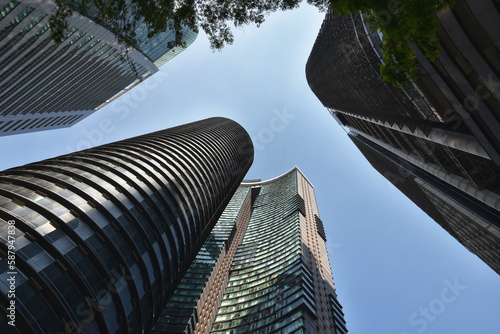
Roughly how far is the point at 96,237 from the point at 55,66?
45.5m

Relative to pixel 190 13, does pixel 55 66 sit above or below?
above

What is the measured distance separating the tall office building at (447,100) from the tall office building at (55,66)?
2266 centimetres

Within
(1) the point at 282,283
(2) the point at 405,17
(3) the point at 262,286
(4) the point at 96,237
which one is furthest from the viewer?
(3) the point at 262,286

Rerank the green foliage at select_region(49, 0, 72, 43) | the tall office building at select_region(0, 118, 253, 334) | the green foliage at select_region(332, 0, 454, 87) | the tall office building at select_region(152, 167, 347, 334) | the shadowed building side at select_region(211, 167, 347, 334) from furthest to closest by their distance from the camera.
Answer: the tall office building at select_region(152, 167, 347, 334), the shadowed building side at select_region(211, 167, 347, 334), the tall office building at select_region(0, 118, 253, 334), the green foliage at select_region(49, 0, 72, 43), the green foliage at select_region(332, 0, 454, 87)

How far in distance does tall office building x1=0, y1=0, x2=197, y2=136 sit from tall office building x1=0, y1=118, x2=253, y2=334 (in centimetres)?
1478

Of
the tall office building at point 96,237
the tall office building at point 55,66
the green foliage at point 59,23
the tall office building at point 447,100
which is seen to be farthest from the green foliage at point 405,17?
the tall office building at point 96,237

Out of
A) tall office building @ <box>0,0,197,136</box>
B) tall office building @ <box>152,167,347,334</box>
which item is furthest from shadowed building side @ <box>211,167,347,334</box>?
tall office building @ <box>0,0,197,136</box>

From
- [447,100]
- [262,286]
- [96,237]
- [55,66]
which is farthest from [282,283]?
[55,66]

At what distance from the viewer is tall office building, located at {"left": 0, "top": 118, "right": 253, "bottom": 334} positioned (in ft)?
59.5

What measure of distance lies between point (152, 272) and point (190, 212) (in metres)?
12.4

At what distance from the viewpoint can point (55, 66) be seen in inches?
1969

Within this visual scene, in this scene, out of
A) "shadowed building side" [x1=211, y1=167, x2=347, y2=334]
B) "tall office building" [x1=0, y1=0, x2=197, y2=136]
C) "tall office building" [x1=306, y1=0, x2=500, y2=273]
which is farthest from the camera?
"shadowed building side" [x1=211, y1=167, x2=347, y2=334]

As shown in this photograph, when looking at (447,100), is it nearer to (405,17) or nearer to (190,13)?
(405,17)

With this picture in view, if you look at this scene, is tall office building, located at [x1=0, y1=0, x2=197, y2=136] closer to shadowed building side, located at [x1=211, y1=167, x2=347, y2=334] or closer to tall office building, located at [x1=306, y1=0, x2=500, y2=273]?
tall office building, located at [x1=306, y1=0, x2=500, y2=273]
